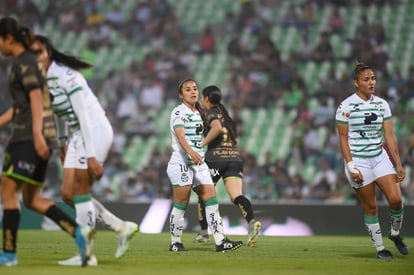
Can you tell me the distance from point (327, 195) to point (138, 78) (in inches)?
311

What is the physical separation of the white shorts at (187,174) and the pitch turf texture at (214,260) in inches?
37.6

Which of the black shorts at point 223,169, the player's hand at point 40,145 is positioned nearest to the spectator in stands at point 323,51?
the black shorts at point 223,169

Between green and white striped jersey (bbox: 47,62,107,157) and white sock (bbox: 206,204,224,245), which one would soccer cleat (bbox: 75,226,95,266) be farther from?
white sock (bbox: 206,204,224,245)

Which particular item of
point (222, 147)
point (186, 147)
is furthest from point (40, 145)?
point (222, 147)

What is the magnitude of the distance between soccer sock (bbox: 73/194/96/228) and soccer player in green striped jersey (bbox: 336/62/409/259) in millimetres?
3610

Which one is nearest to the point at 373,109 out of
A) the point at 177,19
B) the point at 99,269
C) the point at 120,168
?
the point at 99,269

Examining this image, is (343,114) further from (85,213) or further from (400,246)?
(85,213)

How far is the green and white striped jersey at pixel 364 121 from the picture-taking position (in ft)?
37.9

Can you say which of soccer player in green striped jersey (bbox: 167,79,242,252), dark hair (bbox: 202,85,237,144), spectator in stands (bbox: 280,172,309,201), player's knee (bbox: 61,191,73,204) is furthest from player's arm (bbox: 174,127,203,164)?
spectator in stands (bbox: 280,172,309,201)

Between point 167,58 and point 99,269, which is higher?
point 167,58

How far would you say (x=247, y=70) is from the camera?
2650cm

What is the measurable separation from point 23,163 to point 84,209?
864 mm

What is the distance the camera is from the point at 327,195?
21.6 meters

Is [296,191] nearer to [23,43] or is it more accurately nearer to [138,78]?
[138,78]
